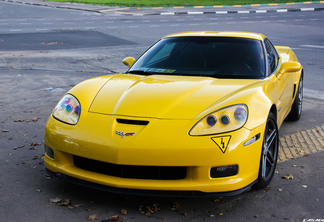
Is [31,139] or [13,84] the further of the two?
[13,84]

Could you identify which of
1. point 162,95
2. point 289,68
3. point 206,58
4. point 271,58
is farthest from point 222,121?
point 271,58

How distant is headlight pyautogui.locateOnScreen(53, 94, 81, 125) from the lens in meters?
3.86

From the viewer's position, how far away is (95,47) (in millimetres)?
14547

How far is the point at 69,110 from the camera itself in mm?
3992

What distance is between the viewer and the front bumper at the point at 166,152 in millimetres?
3400

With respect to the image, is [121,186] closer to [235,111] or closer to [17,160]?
[235,111]

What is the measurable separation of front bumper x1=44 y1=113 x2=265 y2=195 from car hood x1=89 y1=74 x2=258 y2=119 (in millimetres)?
131

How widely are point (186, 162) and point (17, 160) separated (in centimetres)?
213

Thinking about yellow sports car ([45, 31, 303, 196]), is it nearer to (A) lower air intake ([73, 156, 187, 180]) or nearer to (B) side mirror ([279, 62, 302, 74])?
(A) lower air intake ([73, 156, 187, 180])

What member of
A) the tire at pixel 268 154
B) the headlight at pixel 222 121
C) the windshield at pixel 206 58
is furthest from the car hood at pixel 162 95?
the tire at pixel 268 154

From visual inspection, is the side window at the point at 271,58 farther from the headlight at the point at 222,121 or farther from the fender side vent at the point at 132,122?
the fender side vent at the point at 132,122

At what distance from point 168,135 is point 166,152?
5.6 inches

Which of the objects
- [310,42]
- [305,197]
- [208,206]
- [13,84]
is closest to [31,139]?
[208,206]

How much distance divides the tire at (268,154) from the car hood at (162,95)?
1.42 feet
